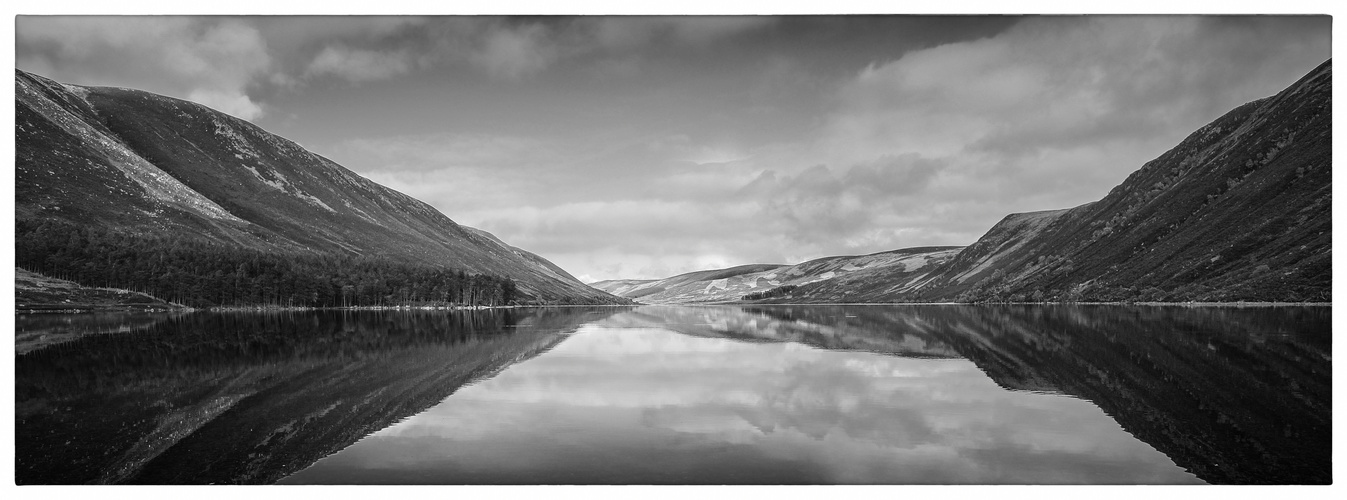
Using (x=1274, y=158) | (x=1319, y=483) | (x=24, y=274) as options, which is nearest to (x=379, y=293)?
(x=24, y=274)

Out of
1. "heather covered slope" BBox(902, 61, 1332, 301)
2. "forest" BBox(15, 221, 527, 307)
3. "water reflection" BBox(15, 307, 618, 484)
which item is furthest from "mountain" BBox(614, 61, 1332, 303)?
"forest" BBox(15, 221, 527, 307)

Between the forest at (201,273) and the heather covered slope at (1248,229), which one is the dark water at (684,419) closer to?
the heather covered slope at (1248,229)

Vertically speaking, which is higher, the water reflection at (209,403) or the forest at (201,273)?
the forest at (201,273)

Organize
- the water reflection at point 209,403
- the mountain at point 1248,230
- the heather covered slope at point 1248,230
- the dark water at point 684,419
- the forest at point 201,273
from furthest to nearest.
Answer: the forest at point 201,273 → the heather covered slope at point 1248,230 → the mountain at point 1248,230 → the water reflection at point 209,403 → the dark water at point 684,419

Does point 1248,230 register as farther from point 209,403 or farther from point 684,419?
point 209,403

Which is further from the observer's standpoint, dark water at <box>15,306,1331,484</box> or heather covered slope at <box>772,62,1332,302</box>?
heather covered slope at <box>772,62,1332,302</box>

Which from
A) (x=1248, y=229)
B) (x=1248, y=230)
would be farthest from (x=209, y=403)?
(x=1248, y=229)

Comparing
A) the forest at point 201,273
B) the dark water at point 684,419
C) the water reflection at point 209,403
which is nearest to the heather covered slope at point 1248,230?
the dark water at point 684,419

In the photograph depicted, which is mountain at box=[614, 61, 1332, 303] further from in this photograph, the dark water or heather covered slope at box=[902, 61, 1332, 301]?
the dark water
